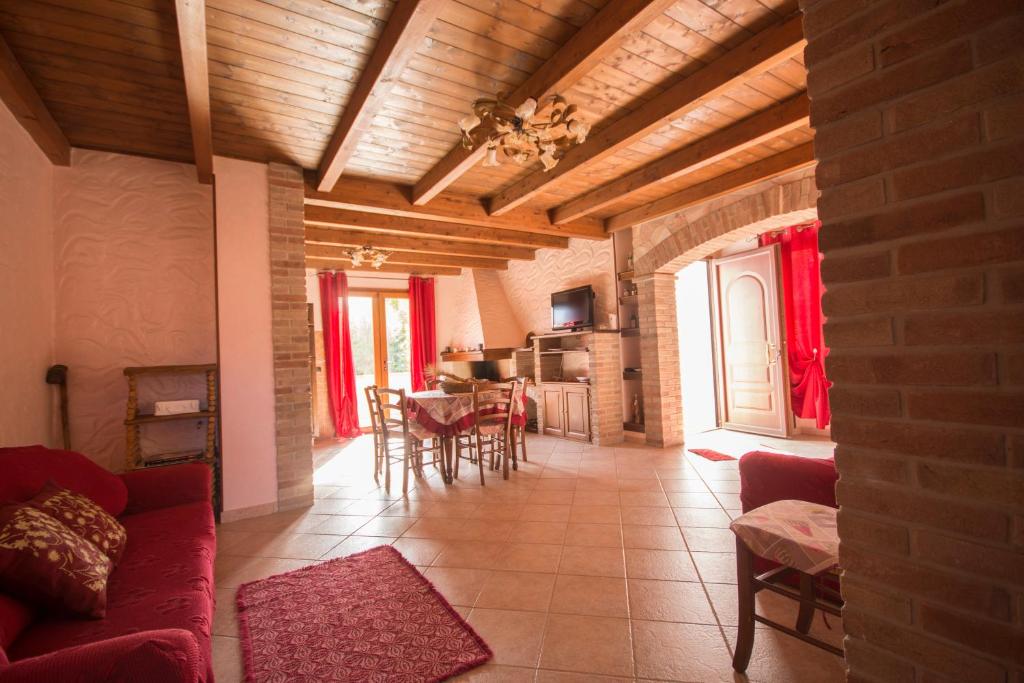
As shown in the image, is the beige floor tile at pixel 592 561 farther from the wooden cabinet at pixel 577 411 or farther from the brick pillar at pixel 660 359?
the wooden cabinet at pixel 577 411

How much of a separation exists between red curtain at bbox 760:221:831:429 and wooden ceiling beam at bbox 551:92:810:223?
7.65 ft

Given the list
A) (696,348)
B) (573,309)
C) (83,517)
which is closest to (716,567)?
(83,517)

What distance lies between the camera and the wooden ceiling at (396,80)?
208cm

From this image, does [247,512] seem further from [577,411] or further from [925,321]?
[925,321]

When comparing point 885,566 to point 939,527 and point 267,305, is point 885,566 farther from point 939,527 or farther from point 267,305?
point 267,305

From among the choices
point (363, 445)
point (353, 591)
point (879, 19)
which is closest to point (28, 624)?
point (353, 591)

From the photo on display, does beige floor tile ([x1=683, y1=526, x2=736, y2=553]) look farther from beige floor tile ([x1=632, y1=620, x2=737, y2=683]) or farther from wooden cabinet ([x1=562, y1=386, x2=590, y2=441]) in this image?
wooden cabinet ([x1=562, y1=386, x2=590, y2=441])

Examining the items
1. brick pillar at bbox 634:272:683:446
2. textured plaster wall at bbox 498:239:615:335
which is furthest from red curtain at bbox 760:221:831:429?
textured plaster wall at bbox 498:239:615:335

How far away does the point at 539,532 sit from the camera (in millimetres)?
2979

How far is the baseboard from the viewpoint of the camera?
10.9ft

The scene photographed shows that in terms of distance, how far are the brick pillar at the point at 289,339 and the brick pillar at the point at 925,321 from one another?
358 centimetres

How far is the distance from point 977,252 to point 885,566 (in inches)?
24.2

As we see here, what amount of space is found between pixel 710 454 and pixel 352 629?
3.98 m

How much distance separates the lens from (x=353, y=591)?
2.29m
